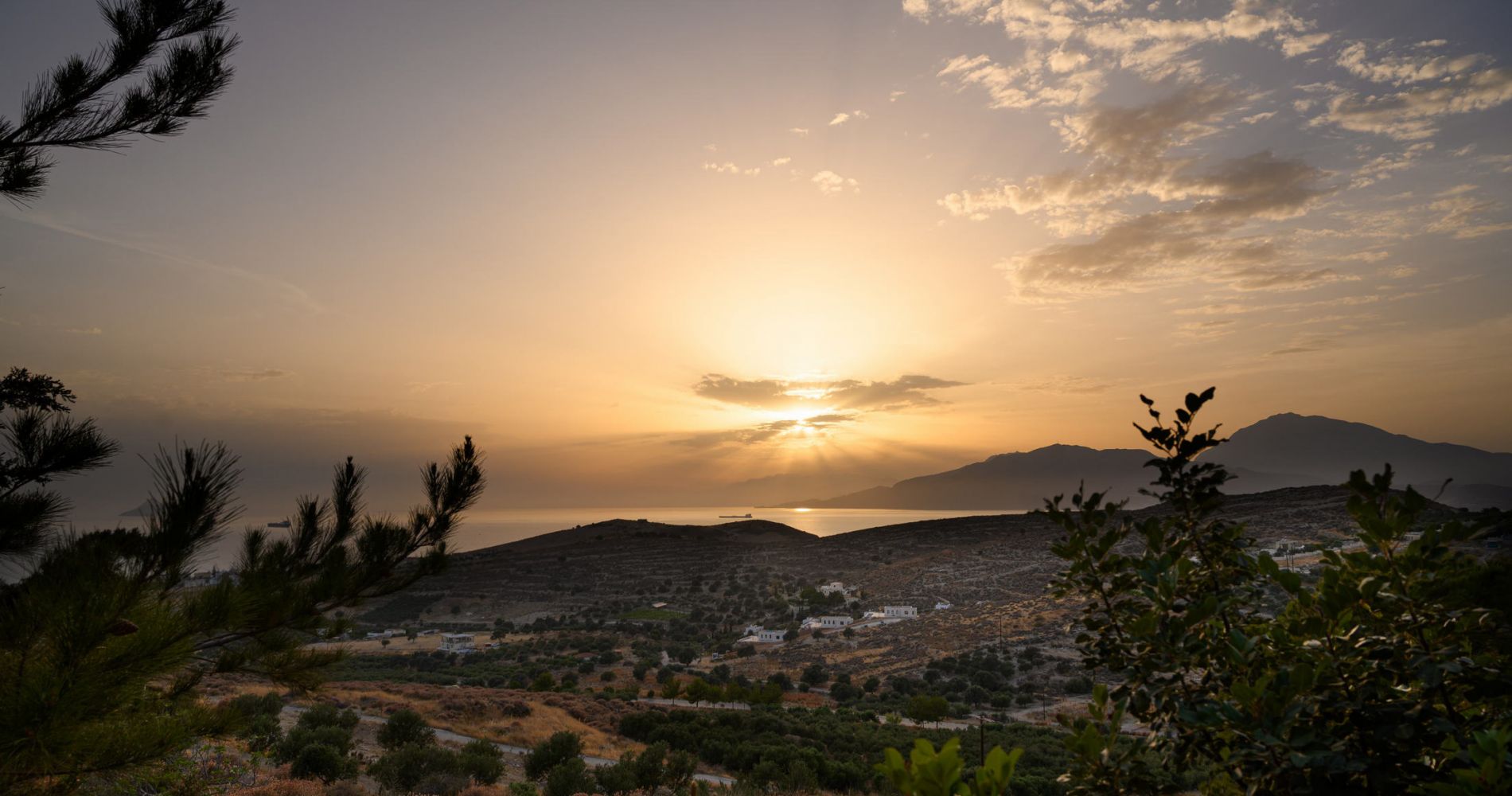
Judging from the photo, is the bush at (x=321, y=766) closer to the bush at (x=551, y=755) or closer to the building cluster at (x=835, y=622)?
the bush at (x=551, y=755)

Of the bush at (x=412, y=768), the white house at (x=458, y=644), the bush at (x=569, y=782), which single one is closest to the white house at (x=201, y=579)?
the bush at (x=569, y=782)

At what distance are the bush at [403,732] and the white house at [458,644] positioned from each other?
102ft

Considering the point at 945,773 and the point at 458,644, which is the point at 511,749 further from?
the point at 458,644

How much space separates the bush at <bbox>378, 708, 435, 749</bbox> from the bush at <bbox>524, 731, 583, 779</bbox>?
3.59 m

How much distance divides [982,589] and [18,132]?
167 ft

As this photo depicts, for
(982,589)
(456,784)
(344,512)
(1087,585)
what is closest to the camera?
(1087,585)

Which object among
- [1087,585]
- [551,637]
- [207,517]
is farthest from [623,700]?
[1087,585]

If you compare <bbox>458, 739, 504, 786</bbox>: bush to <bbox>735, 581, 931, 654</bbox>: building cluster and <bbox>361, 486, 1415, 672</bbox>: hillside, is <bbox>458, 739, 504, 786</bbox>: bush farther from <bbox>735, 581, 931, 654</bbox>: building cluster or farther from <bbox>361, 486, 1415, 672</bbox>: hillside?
<bbox>735, 581, 931, 654</bbox>: building cluster

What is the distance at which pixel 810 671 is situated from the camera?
34938 mm

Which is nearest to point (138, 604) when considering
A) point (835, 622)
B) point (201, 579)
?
point (201, 579)

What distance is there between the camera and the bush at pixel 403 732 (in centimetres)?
1756

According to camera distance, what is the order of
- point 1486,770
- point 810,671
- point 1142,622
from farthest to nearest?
point 810,671 < point 1142,622 < point 1486,770

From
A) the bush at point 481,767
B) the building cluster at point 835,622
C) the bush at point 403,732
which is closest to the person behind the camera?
the bush at point 481,767

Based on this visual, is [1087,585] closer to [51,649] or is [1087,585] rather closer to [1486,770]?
[1486,770]
